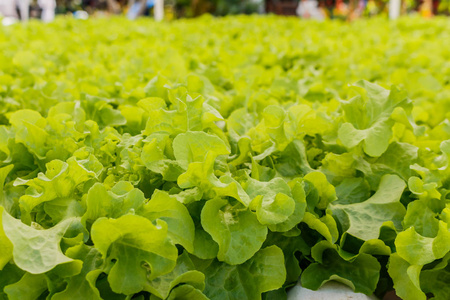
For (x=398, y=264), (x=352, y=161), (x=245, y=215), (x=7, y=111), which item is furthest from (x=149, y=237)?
(x=7, y=111)

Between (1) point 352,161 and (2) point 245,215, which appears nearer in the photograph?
(2) point 245,215

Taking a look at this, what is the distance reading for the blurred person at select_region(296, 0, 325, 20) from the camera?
80.5 ft

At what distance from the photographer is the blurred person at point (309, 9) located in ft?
80.5

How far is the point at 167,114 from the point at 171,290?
0.52 meters

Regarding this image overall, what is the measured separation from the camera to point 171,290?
51.9 inches

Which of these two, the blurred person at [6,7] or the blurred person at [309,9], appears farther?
the blurred person at [309,9]

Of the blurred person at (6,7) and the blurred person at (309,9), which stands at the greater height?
the blurred person at (6,7)

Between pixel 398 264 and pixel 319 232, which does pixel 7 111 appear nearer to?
pixel 319 232

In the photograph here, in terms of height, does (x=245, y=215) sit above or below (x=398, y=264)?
above

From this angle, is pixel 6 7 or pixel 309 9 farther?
pixel 309 9

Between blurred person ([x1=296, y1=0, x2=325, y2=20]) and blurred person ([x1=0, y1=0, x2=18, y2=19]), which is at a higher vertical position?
blurred person ([x1=0, y1=0, x2=18, y2=19])

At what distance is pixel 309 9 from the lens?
82.0ft

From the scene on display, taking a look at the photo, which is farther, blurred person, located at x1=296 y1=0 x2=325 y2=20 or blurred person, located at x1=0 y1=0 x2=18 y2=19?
blurred person, located at x1=296 y1=0 x2=325 y2=20

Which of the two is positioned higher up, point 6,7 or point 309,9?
point 6,7
